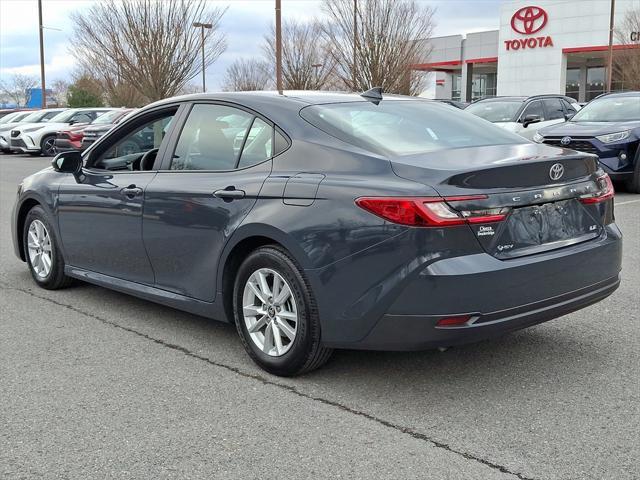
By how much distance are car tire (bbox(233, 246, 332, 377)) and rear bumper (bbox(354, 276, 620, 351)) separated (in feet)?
1.06

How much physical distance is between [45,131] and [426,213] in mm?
24559

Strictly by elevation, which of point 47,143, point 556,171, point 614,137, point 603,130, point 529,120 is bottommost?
point 556,171

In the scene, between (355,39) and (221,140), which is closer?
(221,140)

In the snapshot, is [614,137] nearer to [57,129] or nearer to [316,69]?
[57,129]

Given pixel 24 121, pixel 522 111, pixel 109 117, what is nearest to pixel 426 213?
pixel 522 111

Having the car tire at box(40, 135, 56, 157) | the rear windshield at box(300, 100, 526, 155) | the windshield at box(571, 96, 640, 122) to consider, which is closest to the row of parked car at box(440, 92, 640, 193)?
the windshield at box(571, 96, 640, 122)

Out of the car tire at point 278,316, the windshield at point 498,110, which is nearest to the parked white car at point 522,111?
the windshield at point 498,110

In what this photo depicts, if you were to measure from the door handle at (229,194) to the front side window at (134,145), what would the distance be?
976mm

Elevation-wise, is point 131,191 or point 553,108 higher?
point 553,108

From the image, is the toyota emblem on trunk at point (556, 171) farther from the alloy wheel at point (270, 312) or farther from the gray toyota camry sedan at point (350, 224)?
the alloy wheel at point (270, 312)

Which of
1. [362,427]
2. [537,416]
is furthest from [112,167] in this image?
[537,416]

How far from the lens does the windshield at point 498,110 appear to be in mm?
15062

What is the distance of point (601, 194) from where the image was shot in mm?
4145

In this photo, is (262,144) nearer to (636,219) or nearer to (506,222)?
(506,222)
